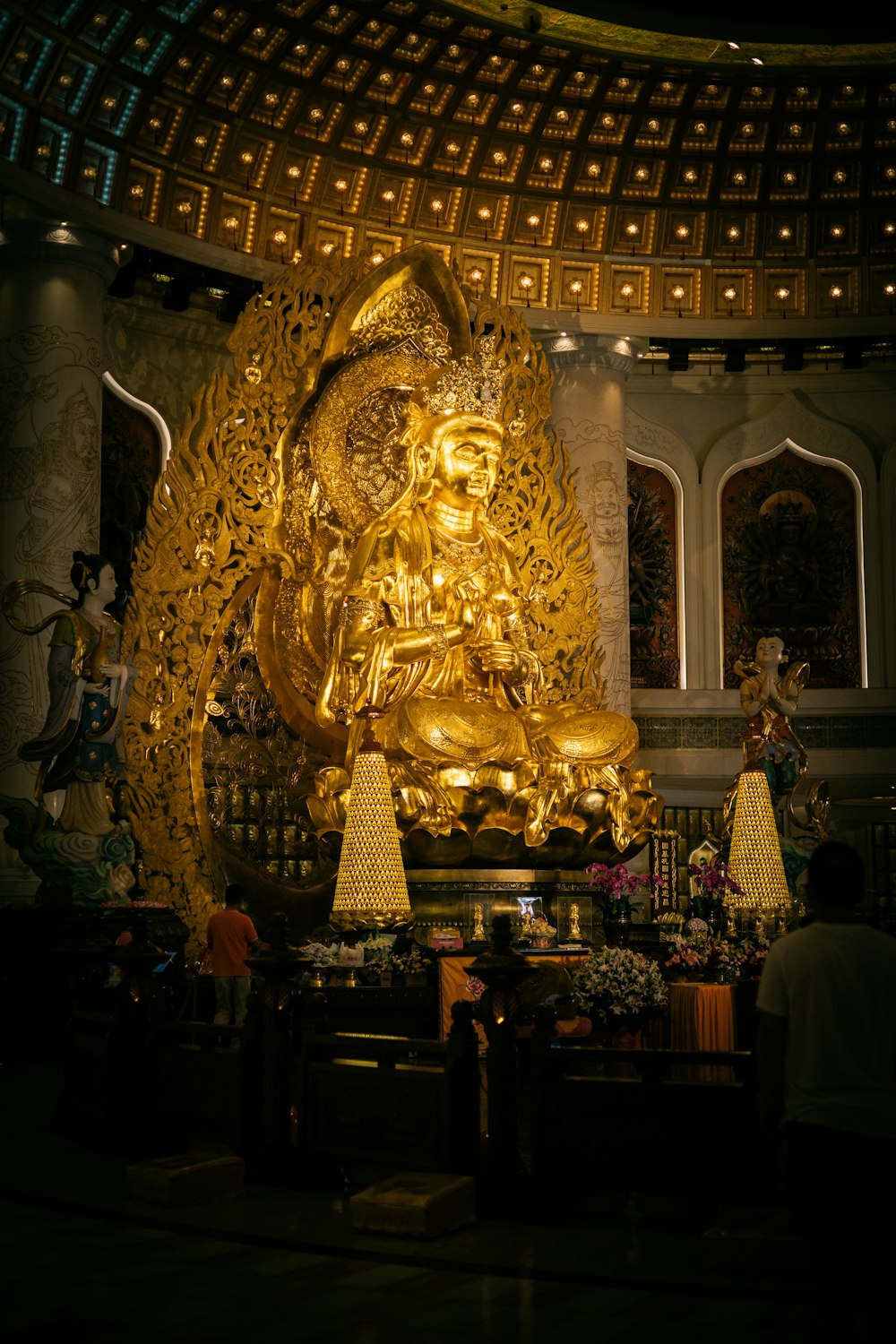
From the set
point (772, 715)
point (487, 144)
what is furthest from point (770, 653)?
point (487, 144)

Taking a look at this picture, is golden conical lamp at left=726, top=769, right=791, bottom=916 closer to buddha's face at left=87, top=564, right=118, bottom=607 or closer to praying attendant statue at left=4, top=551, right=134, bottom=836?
praying attendant statue at left=4, top=551, right=134, bottom=836

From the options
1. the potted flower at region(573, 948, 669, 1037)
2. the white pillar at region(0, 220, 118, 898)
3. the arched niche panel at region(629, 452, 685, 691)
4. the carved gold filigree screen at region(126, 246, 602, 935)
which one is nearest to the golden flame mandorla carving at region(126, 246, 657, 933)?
the carved gold filigree screen at region(126, 246, 602, 935)

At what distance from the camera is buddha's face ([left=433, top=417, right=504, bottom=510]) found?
994 centimetres

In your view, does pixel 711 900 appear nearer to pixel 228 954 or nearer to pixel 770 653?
pixel 770 653

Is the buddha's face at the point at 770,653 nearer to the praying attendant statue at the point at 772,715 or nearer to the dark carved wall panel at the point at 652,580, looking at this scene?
the praying attendant statue at the point at 772,715

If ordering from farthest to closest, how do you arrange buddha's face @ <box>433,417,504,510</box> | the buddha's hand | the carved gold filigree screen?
the buddha's hand, buddha's face @ <box>433,417,504,510</box>, the carved gold filigree screen

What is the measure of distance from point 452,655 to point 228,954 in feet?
11.1

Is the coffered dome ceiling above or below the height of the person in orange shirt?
above

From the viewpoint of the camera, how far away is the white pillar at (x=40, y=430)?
32.8ft

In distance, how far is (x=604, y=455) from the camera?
12.5 m

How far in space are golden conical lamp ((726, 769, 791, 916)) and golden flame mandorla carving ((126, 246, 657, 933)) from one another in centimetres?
127

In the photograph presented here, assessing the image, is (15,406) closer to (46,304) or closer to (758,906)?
(46,304)


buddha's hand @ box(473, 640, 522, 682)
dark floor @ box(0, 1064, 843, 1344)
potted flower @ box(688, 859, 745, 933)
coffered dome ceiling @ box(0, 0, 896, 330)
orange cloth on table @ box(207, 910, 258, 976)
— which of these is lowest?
dark floor @ box(0, 1064, 843, 1344)

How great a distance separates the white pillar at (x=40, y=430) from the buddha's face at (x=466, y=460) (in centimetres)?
229
